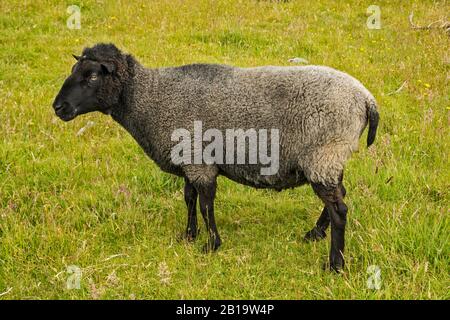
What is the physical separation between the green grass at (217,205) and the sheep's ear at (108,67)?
1364mm

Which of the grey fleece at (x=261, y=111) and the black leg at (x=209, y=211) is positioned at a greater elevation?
the grey fleece at (x=261, y=111)

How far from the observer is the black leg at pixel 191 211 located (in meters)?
5.27

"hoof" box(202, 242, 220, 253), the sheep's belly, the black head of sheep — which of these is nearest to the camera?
the sheep's belly

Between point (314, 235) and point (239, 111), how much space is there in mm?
1489

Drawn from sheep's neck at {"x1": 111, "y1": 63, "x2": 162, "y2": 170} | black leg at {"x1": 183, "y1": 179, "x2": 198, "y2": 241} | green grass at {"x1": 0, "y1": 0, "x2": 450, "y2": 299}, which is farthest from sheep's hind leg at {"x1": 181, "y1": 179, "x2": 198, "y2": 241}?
sheep's neck at {"x1": 111, "y1": 63, "x2": 162, "y2": 170}

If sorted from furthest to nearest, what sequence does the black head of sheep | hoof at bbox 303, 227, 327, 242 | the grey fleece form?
hoof at bbox 303, 227, 327, 242 < the black head of sheep < the grey fleece

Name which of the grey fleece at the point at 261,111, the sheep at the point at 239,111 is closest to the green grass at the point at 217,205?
the sheep at the point at 239,111

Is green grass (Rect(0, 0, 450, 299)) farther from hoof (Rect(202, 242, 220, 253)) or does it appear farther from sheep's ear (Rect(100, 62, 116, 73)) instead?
sheep's ear (Rect(100, 62, 116, 73))

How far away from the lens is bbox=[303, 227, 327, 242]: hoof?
16.9 feet

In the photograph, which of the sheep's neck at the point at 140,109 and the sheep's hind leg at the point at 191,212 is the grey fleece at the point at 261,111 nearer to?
the sheep's neck at the point at 140,109

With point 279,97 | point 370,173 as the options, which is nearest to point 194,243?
point 279,97

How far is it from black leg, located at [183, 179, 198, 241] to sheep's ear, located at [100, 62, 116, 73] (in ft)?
4.33

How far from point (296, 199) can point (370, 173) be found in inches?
35.3

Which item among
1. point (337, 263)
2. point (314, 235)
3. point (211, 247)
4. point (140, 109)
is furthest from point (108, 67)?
point (337, 263)
